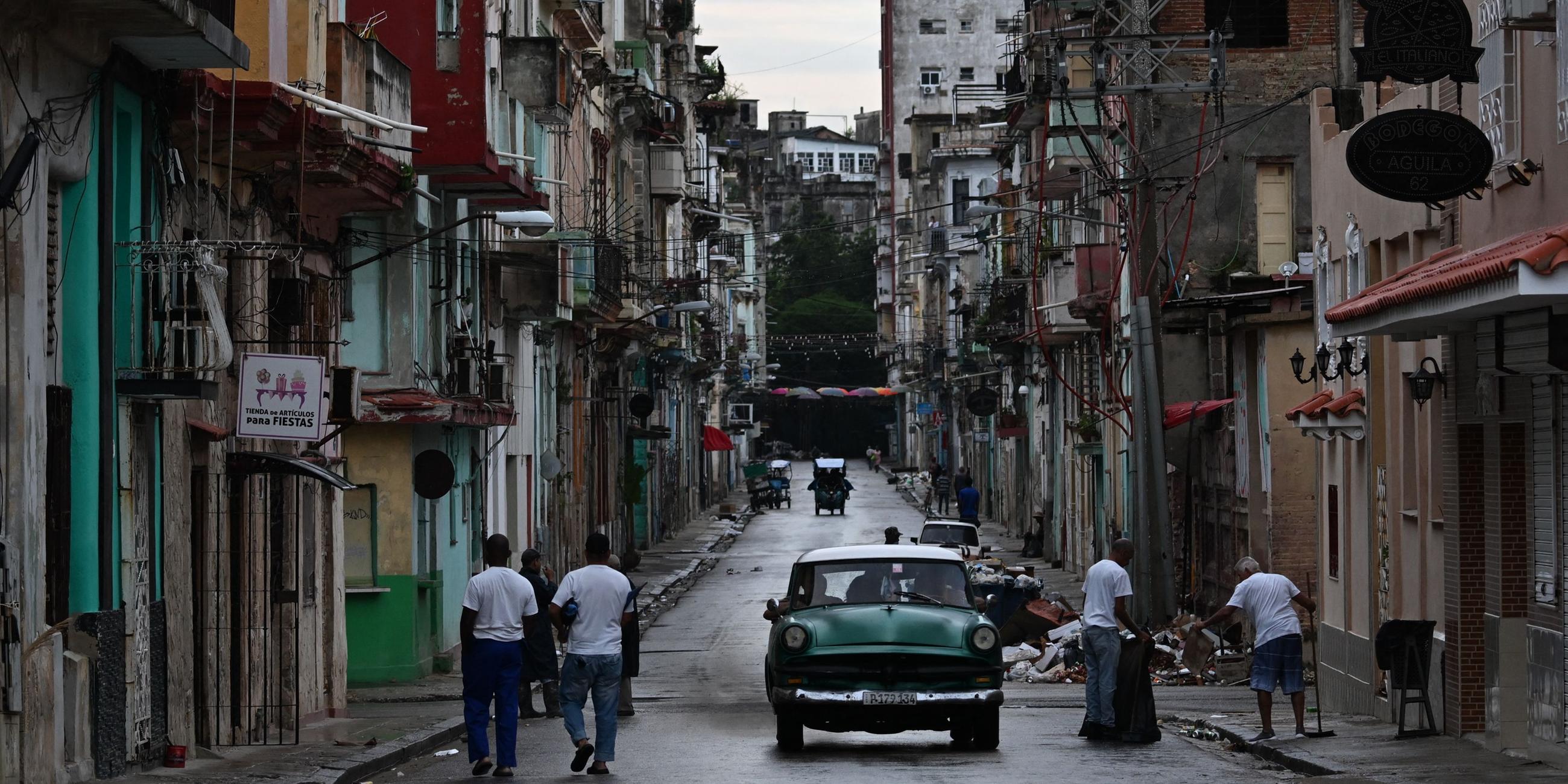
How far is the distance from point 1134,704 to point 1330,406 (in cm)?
426

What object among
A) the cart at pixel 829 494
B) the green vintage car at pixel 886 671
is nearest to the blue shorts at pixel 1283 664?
the green vintage car at pixel 886 671

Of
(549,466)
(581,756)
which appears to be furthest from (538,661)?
(549,466)

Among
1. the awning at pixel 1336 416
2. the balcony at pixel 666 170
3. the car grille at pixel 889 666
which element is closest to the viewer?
the car grille at pixel 889 666

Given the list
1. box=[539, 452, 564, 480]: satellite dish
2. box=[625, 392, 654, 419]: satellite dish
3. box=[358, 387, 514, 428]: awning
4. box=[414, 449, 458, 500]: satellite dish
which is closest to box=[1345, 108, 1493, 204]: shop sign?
box=[358, 387, 514, 428]: awning

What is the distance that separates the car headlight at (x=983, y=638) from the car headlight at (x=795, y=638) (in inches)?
1.4

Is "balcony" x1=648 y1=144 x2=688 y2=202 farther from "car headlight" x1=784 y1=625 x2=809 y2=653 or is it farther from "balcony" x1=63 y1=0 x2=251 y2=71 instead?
"balcony" x1=63 y1=0 x2=251 y2=71

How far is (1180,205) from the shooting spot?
3697cm

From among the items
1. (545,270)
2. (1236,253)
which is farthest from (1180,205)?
(545,270)

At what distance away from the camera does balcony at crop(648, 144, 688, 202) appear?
2245 inches

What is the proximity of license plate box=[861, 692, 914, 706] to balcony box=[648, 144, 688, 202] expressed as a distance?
131ft

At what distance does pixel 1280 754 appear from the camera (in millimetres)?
17562

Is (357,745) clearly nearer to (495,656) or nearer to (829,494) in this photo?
(495,656)

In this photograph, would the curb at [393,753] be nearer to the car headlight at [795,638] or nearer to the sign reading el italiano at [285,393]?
the sign reading el italiano at [285,393]

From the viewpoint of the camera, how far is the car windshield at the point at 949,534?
144ft
